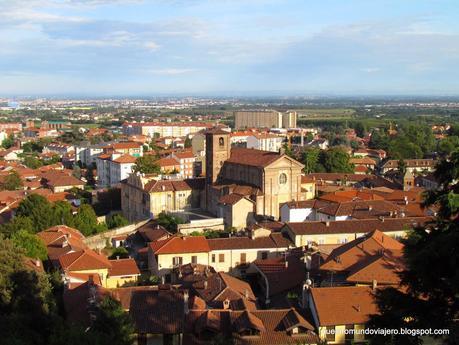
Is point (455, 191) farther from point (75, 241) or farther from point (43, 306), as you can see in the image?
point (75, 241)

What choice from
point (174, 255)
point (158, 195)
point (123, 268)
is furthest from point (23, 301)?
point (158, 195)

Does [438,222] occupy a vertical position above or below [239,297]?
above

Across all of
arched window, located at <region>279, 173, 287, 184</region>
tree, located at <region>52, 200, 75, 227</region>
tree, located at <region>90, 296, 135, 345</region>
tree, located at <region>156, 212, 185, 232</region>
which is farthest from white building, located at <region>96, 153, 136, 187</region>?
tree, located at <region>90, 296, 135, 345</region>

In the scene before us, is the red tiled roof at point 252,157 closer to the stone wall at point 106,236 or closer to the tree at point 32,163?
the stone wall at point 106,236

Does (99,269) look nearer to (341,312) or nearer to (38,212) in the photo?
(341,312)

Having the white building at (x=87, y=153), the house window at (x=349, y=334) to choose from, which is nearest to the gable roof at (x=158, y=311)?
the house window at (x=349, y=334)

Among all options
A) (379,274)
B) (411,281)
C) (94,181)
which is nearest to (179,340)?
(379,274)
